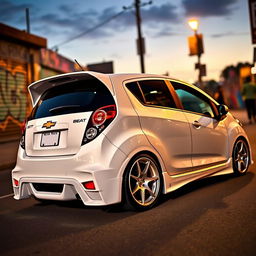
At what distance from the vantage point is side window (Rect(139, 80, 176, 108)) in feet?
16.6

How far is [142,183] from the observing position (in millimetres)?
4695

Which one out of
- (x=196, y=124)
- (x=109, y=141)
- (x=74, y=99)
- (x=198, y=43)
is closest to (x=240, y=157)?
(x=196, y=124)

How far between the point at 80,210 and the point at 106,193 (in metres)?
0.78

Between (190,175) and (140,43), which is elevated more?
(140,43)

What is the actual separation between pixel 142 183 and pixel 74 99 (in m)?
1.22

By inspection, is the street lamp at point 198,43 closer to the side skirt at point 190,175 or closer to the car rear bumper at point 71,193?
the side skirt at point 190,175

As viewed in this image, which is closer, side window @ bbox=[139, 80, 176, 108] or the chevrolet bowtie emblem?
the chevrolet bowtie emblem

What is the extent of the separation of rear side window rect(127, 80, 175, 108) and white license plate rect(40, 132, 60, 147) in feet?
3.32

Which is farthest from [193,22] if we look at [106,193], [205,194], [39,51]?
[106,193]

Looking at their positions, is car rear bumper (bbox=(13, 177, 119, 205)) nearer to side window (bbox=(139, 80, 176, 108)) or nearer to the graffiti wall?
side window (bbox=(139, 80, 176, 108))

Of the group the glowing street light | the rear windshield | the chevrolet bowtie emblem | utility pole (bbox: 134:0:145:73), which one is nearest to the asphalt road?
the chevrolet bowtie emblem

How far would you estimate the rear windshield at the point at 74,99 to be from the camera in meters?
4.55

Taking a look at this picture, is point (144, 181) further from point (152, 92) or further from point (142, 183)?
point (152, 92)

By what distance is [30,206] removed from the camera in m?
5.37
